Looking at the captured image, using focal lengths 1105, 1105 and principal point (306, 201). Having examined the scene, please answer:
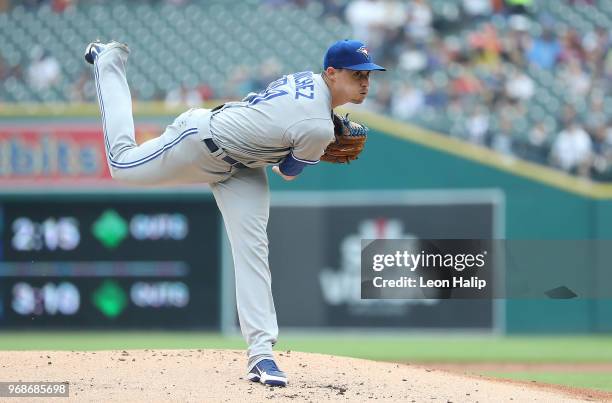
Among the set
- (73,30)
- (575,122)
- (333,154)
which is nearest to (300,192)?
(575,122)

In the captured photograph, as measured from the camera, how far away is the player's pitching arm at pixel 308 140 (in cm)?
521

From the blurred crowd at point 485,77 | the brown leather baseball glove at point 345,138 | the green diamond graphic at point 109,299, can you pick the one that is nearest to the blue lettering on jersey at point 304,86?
the brown leather baseball glove at point 345,138

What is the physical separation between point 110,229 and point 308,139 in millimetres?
8544

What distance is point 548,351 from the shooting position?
11227 millimetres

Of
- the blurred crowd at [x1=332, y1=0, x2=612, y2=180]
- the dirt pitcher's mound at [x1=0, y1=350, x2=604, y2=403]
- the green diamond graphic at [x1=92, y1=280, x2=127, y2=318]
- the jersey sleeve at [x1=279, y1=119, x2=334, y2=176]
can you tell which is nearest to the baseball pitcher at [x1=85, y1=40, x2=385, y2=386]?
the jersey sleeve at [x1=279, y1=119, x2=334, y2=176]

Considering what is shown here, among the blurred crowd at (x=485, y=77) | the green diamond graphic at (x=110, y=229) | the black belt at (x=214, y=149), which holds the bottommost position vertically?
the black belt at (x=214, y=149)

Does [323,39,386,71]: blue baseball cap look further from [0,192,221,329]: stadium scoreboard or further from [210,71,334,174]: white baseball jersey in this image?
[0,192,221,329]: stadium scoreboard

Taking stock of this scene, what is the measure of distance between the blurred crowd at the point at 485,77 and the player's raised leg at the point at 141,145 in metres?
8.23

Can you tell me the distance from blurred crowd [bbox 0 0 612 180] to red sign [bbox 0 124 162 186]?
3.65 ft

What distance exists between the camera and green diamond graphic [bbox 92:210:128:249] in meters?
13.4

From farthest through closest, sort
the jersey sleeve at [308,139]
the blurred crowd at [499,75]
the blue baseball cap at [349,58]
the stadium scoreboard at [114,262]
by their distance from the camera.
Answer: the blurred crowd at [499,75] < the stadium scoreboard at [114,262] < the blue baseball cap at [349,58] < the jersey sleeve at [308,139]

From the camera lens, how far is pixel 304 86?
5.36m

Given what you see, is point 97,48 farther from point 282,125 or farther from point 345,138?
point 345,138

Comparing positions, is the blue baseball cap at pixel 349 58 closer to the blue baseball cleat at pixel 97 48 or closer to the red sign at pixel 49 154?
the blue baseball cleat at pixel 97 48
